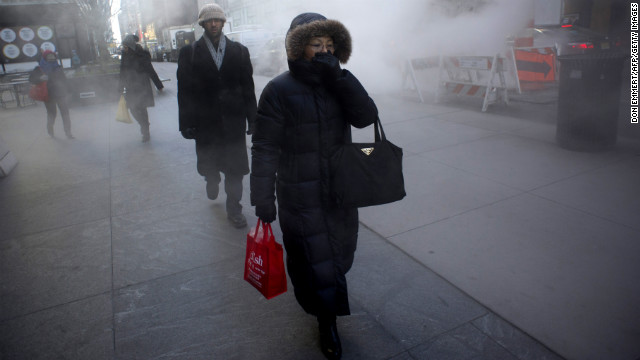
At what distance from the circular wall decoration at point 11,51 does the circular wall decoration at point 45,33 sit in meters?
0.79

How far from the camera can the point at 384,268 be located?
9.11 ft

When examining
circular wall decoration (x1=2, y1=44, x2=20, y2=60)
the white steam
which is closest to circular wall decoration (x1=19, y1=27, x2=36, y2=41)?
circular wall decoration (x1=2, y1=44, x2=20, y2=60)

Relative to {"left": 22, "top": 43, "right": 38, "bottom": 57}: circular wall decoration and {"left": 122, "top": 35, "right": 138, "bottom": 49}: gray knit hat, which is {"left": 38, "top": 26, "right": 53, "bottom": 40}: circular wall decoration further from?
{"left": 122, "top": 35, "right": 138, "bottom": 49}: gray knit hat

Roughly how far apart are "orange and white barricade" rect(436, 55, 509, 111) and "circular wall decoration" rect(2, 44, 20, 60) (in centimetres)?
1294

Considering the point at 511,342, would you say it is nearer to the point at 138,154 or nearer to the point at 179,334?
the point at 179,334

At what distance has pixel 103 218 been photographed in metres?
3.79

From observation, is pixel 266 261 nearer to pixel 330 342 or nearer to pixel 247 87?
pixel 330 342

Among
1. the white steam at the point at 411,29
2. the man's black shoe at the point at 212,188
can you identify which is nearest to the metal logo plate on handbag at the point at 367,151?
the man's black shoe at the point at 212,188

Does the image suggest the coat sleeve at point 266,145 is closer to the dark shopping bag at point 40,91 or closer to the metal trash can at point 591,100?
the metal trash can at point 591,100

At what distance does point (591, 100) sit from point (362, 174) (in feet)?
12.4

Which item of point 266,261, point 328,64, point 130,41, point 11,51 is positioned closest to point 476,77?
point 130,41

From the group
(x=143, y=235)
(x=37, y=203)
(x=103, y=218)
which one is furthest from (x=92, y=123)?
(x=143, y=235)

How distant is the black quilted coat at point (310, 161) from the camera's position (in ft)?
6.07

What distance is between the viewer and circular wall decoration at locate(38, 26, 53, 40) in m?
13.5
